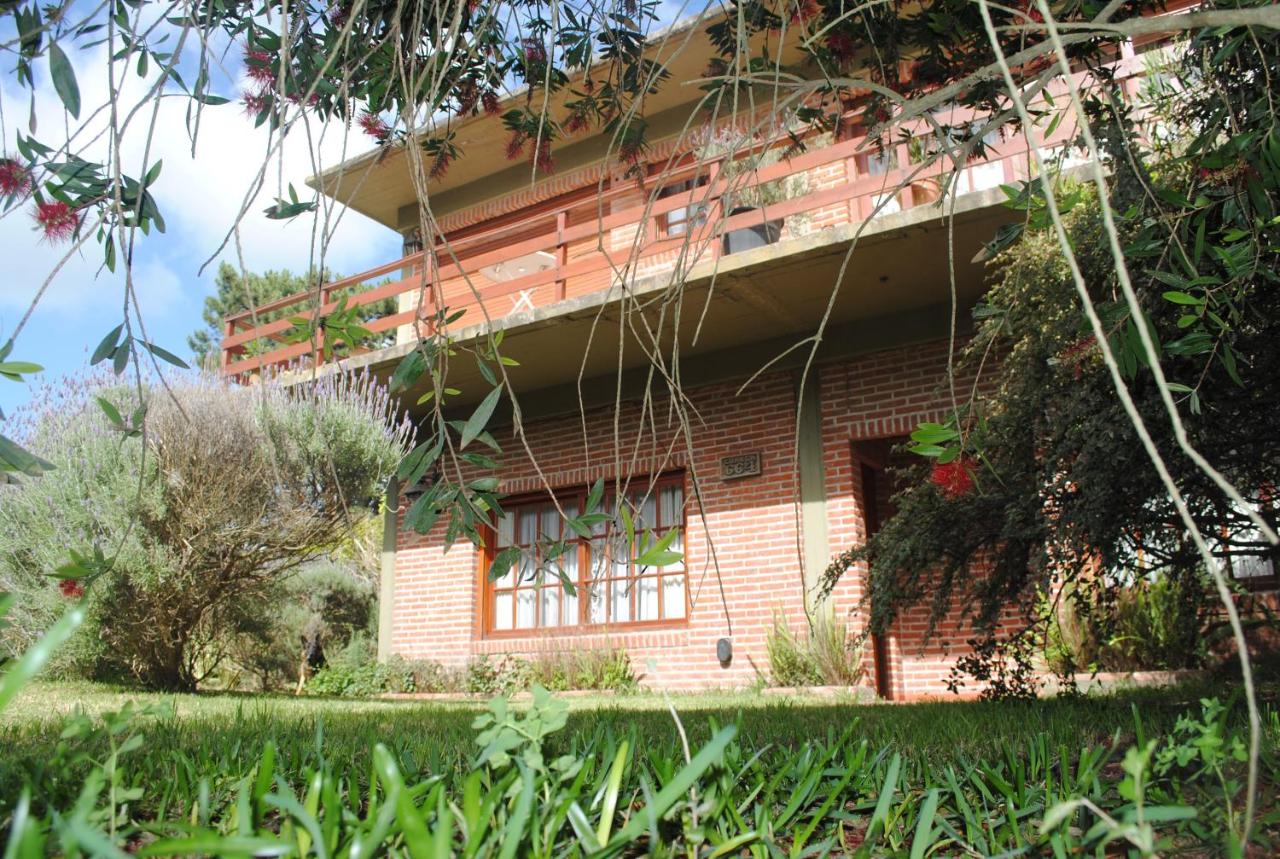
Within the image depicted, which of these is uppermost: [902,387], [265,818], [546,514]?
[902,387]

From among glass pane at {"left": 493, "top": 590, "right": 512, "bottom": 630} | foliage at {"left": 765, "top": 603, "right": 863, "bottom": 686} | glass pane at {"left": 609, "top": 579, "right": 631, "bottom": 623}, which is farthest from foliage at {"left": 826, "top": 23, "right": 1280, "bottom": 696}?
glass pane at {"left": 493, "top": 590, "right": 512, "bottom": 630}

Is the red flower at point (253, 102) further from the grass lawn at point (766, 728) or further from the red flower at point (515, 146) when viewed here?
the grass lawn at point (766, 728)

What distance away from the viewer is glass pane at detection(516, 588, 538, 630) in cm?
986

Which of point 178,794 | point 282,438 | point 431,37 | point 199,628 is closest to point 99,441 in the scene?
point 282,438

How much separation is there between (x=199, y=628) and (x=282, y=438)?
2011mm

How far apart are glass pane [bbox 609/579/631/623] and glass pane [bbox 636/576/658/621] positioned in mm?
100

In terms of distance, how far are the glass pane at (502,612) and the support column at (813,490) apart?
3.34 m

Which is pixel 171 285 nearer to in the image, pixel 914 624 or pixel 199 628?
pixel 914 624

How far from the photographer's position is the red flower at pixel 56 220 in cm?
228

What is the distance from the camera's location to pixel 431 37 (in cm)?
292

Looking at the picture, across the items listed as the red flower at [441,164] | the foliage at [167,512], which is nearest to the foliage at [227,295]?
the foliage at [167,512]

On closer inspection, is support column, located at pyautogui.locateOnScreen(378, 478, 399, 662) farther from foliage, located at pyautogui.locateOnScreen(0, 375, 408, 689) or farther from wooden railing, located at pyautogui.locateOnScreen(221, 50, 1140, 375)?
wooden railing, located at pyautogui.locateOnScreen(221, 50, 1140, 375)

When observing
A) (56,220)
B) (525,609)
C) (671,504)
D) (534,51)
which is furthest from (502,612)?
(56,220)

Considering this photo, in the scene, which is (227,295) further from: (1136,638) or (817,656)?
(1136,638)
